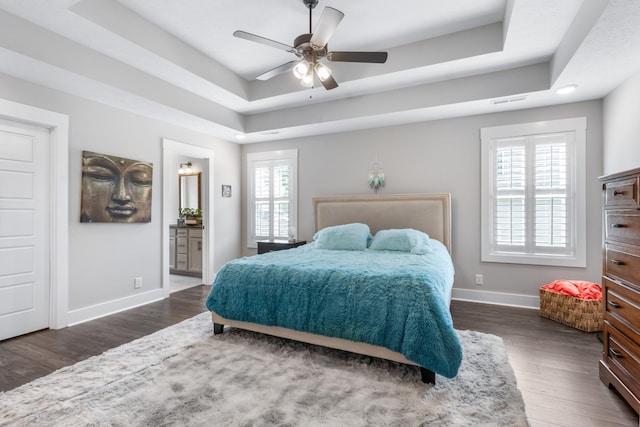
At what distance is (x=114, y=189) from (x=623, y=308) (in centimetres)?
464

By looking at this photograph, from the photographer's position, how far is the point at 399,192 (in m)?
4.54

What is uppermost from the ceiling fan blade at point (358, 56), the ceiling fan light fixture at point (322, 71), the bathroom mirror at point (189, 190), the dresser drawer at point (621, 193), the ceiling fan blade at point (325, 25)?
the ceiling fan blade at point (325, 25)

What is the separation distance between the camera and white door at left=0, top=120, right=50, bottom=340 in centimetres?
288

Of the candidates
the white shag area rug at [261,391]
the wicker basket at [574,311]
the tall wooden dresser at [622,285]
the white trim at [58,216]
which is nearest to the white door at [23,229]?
the white trim at [58,216]

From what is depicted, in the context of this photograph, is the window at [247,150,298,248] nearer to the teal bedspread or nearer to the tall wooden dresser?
the teal bedspread

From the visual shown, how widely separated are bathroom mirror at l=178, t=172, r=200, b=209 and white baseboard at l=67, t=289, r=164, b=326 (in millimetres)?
2652

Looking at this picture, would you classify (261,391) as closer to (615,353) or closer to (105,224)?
(615,353)

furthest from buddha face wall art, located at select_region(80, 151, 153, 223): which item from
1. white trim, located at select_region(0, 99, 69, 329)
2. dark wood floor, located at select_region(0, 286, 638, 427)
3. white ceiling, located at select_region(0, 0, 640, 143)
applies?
dark wood floor, located at select_region(0, 286, 638, 427)

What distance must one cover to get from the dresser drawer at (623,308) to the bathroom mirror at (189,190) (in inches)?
246

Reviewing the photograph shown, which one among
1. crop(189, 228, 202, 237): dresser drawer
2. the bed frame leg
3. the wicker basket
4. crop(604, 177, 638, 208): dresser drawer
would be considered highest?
crop(604, 177, 638, 208): dresser drawer

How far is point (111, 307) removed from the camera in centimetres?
367

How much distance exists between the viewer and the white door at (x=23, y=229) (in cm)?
288

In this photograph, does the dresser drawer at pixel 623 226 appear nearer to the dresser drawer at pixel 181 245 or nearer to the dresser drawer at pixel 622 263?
the dresser drawer at pixel 622 263

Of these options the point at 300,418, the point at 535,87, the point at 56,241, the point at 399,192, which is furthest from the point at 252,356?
the point at 535,87
